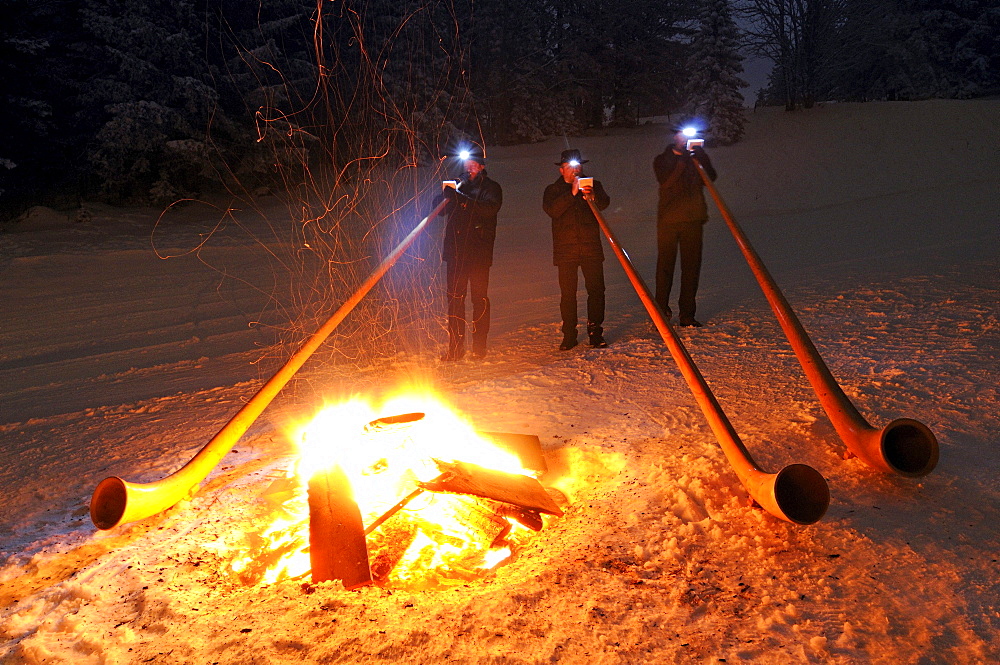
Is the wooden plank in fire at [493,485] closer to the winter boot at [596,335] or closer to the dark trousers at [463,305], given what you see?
the dark trousers at [463,305]

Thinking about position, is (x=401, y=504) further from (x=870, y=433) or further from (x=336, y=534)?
(x=870, y=433)

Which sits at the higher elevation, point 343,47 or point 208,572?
point 343,47

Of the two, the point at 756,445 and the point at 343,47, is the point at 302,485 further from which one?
the point at 343,47

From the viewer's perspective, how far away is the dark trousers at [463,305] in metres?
6.58

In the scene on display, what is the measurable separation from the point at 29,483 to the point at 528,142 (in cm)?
2637

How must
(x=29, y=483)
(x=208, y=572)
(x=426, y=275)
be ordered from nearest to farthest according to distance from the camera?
(x=208, y=572)
(x=29, y=483)
(x=426, y=275)

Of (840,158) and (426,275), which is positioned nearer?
(426,275)

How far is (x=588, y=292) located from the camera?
6.60 m

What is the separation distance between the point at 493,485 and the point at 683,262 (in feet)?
13.8

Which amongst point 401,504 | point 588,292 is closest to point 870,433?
point 401,504

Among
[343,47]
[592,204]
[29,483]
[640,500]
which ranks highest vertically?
[343,47]

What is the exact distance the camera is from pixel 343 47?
66.3 feet

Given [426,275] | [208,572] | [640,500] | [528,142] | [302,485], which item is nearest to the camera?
[208,572]

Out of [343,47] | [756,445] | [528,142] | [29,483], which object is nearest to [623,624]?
[756,445]
